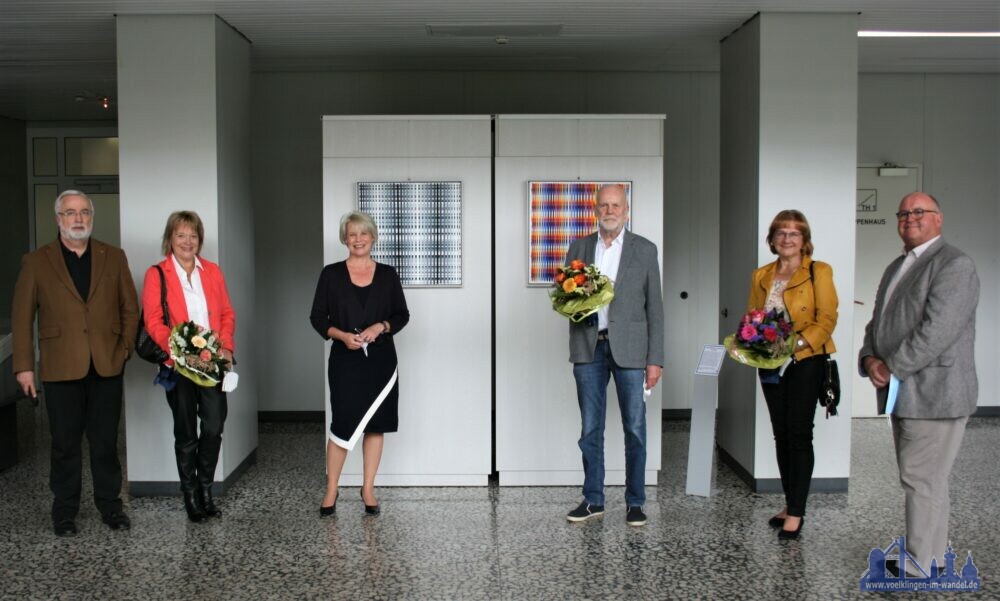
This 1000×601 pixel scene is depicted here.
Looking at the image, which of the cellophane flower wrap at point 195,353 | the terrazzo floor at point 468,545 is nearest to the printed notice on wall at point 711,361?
the terrazzo floor at point 468,545

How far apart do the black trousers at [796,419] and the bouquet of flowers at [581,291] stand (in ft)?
3.41

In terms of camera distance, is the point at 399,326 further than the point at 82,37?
No

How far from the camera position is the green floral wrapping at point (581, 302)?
494 centimetres

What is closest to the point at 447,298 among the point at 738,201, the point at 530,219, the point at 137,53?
the point at 530,219

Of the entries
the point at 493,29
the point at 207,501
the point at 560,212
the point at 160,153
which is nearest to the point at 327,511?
the point at 207,501

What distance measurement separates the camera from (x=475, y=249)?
241 inches

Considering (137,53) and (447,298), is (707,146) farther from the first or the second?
(137,53)

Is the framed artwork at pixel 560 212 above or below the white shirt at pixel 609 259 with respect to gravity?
above

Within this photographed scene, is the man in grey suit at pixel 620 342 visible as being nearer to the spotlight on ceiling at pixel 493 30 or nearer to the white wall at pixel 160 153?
the spotlight on ceiling at pixel 493 30

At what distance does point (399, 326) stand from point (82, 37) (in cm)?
359

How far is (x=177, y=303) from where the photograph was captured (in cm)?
521

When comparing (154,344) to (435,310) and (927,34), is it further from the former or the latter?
(927,34)

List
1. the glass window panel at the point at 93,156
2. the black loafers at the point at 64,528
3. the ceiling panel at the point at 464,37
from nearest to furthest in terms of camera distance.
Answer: the black loafers at the point at 64,528, the ceiling panel at the point at 464,37, the glass window panel at the point at 93,156

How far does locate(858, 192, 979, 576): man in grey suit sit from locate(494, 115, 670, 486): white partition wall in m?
2.01
